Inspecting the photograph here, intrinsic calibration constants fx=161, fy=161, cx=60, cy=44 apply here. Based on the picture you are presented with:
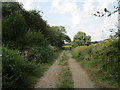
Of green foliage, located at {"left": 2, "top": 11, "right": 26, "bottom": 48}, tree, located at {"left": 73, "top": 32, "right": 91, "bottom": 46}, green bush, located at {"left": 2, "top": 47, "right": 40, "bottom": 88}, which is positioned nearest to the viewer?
green bush, located at {"left": 2, "top": 47, "right": 40, "bottom": 88}

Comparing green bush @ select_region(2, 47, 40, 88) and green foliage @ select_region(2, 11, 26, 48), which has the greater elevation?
green foliage @ select_region(2, 11, 26, 48)

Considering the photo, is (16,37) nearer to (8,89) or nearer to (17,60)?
(17,60)

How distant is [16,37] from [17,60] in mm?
5648

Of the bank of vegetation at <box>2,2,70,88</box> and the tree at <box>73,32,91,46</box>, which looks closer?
the bank of vegetation at <box>2,2,70,88</box>

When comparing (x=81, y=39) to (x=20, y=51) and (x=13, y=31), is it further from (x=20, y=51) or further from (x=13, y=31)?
(x=13, y=31)

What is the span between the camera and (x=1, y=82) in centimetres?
543

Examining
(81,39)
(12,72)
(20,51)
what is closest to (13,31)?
(20,51)

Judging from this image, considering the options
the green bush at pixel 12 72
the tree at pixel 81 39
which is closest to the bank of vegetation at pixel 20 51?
the green bush at pixel 12 72

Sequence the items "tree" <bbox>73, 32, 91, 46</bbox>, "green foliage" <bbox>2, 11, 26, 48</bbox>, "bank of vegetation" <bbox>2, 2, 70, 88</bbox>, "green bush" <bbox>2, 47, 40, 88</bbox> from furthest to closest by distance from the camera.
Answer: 1. "tree" <bbox>73, 32, 91, 46</bbox>
2. "green foliage" <bbox>2, 11, 26, 48</bbox>
3. "bank of vegetation" <bbox>2, 2, 70, 88</bbox>
4. "green bush" <bbox>2, 47, 40, 88</bbox>

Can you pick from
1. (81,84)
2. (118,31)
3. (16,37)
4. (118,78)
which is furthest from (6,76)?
(16,37)

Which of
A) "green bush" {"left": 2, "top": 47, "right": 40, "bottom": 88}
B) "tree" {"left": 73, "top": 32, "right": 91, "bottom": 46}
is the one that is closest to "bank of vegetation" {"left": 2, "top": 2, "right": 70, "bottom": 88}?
"green bush" {"left": 2, "top": 47, "right": 40, "bottom": 88}

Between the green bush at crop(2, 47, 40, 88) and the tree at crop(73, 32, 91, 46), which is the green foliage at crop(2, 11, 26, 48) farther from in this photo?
the tree at crop(73, 32, 91, 46)

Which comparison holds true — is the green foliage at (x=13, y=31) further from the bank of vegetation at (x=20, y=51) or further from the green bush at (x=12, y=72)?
the green bush at (x=12, y=72)

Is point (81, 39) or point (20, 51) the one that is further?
point (81, 39)
